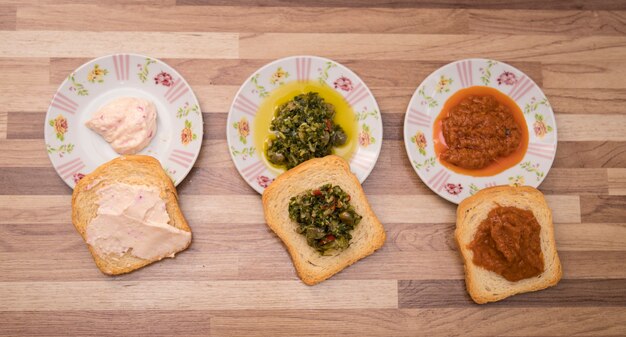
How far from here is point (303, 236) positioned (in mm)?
3750

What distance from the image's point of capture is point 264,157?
3.81 metres

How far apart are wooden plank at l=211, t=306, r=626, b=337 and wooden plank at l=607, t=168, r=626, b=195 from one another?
868 millimetres

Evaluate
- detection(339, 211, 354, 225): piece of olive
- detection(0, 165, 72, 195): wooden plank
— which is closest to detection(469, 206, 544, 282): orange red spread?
detection(339, 211, 354, 225): piece of olive

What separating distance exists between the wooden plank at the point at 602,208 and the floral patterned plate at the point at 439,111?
0.48 meters

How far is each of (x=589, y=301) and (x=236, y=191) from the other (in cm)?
269

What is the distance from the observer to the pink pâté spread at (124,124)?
370cm

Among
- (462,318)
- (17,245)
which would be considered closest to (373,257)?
(462,318)

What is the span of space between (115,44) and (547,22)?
328 centimetres

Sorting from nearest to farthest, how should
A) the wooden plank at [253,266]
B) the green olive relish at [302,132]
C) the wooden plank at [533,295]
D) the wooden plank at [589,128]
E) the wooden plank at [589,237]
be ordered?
the green olive relish at [302,132] → the wooden plank at [253,266] → the wooden plank at [533,295] → the wooden plank at [589,237] → the wooden plank at [589,128]

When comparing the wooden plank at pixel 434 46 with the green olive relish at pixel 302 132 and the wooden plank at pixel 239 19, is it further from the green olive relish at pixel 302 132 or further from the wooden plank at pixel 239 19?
the green olive relish at pixel 302 132

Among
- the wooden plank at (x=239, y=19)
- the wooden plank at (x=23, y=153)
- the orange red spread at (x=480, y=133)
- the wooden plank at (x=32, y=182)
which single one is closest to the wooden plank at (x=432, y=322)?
the orange red spread at (x=480, y=133)

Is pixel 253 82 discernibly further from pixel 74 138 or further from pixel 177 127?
pixel 74 138

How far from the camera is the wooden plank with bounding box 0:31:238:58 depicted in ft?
13.0

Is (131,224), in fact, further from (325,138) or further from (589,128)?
(589,128)
